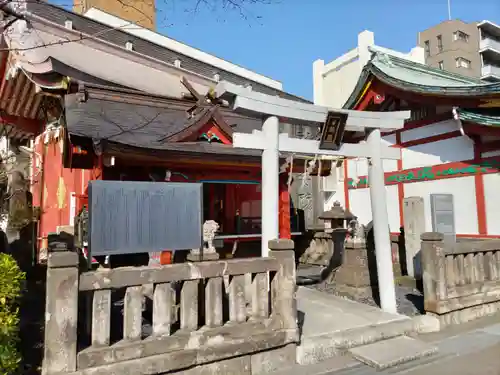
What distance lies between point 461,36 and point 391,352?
48281 mm

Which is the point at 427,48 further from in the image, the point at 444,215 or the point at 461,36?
the point at 444,215

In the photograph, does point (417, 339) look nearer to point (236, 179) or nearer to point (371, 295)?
point (371, 295)

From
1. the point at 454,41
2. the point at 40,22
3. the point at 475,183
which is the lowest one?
the point at 475,183

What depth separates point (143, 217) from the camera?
4.59m

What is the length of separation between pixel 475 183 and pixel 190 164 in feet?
25.1

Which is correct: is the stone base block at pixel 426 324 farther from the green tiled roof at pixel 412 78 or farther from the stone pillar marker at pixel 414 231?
the green tiled roof at pixel 412 78

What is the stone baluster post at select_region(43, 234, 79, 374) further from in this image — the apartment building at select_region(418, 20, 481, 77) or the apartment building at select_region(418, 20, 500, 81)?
the apartment building at select_region(418, 20, 500, 81)

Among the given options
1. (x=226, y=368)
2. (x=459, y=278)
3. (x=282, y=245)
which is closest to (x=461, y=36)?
(x=459, y=278)

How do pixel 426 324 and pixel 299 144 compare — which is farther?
pixel 299 144

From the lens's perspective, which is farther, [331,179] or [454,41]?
[454,41]

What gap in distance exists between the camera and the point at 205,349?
3.94m

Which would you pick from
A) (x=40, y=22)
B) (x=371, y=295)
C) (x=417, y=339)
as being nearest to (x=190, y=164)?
(x=371, y=295)

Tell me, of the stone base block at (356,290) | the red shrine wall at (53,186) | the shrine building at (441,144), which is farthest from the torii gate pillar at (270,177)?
the shrine building at (441,144)

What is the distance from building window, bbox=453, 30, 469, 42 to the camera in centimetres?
4197
